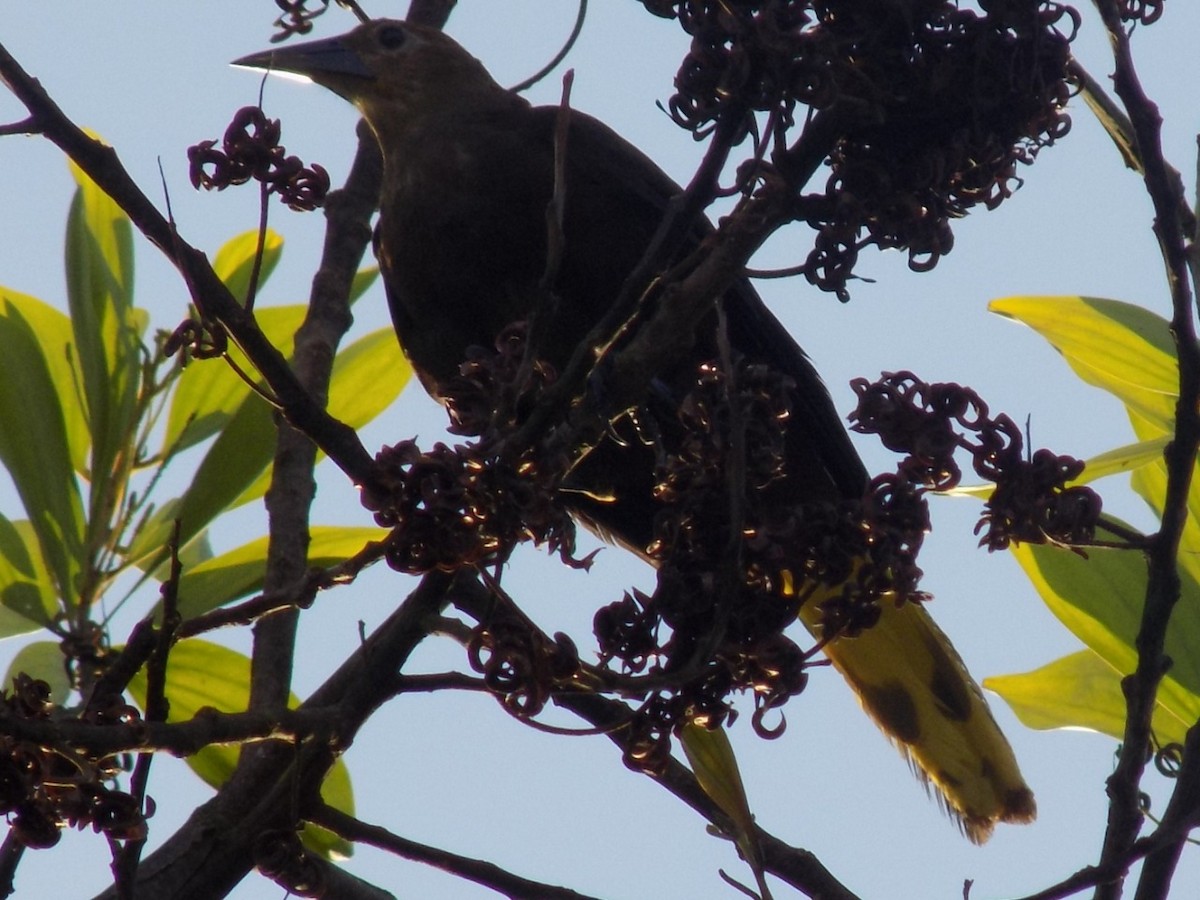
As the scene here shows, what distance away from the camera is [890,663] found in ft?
10.0

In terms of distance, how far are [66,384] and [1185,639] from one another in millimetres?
1878

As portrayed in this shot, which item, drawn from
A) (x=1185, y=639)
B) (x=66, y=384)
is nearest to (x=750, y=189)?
(x=1185, y=639)

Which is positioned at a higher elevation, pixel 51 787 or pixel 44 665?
pixel 44 665

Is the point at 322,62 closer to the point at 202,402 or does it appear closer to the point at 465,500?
the point at 202,402

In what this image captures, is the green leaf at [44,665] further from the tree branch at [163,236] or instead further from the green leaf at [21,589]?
the tree branch at [163,236]

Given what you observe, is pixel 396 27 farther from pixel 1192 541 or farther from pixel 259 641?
pixel 1192 541

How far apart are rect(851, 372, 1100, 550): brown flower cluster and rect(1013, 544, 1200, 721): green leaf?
571mm

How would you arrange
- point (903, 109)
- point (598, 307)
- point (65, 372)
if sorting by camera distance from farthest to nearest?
point (598, 307) < point (65, 372) < point (903, 109)

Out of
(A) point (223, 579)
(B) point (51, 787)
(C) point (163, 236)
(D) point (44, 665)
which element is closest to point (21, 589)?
(D) point (44, 665)

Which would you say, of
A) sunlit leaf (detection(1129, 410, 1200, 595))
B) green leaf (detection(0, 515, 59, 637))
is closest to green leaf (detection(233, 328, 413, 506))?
green leaf (detection(0, 515, 59, 637))

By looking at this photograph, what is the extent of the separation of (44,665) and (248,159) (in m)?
1.08

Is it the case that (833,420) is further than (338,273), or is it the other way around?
(833,420)

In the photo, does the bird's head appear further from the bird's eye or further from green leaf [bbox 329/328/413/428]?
green leaf [bbox 329/328/413/428]

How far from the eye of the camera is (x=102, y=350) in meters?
2.60
